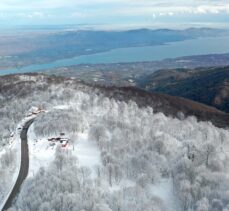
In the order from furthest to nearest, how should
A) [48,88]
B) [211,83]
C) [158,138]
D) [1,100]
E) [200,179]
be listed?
[211,83] → [48,88] → [1,100] → [158,138] → [200,179]

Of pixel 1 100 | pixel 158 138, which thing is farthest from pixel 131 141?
pixel 1 100

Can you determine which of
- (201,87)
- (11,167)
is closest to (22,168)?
(11,167)

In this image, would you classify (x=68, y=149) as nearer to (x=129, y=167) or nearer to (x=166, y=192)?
(x=129, y=167)

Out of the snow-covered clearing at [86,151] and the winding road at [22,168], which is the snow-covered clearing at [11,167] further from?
the snow-covered clearing at [86,151]

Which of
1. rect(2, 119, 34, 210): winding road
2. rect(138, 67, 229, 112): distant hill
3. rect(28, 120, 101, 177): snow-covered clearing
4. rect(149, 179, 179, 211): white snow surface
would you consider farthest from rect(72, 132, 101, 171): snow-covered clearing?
rect(138, 67, 229, 112): distant hill

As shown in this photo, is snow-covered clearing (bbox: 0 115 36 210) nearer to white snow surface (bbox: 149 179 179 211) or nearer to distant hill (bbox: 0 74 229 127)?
white snow surface (bbox: 149 179 179 211)

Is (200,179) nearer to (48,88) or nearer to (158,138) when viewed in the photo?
(158,138)
